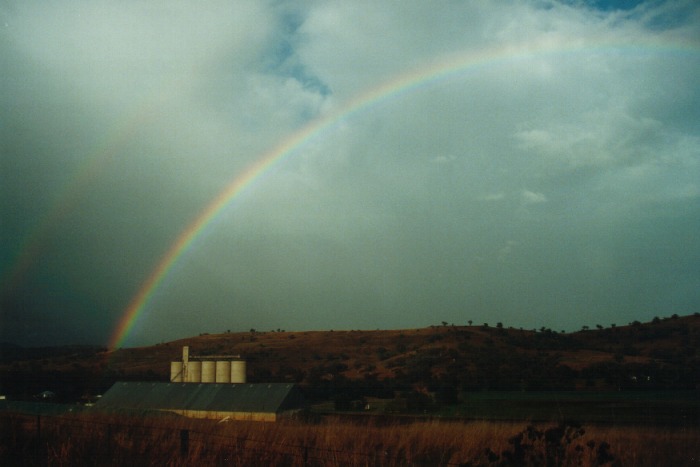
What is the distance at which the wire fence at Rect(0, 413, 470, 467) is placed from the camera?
37.2 ft

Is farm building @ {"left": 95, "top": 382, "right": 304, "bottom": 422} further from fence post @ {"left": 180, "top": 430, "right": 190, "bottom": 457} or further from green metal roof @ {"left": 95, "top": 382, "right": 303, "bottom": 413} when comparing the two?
fence post @ {"left": 180, "top": 430, "right": 190, "bottom": 457}

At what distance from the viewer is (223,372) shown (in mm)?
63531

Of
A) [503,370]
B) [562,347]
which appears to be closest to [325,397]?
[503,370]

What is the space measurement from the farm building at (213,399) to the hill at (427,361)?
52.3 ft

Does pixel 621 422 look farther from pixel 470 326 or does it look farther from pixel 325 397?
pixel 470 326

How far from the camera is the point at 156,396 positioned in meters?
51.5

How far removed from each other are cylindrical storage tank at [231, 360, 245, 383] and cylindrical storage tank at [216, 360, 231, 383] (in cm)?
44

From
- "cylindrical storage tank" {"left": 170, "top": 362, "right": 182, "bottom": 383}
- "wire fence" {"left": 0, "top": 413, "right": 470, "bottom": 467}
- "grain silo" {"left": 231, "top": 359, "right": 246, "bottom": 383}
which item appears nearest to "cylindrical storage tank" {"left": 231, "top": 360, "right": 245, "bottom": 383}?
"grain silo" {"left": 231, "top": 359, "right": 246, "bottom": 383}

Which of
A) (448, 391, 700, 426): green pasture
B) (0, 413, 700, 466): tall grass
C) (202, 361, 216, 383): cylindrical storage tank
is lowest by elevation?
(448, 391, 700, 426): green pasture

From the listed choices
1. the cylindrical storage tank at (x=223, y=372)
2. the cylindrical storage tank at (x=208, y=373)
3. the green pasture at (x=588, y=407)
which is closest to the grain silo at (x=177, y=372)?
the cylindrical storage tank at (x=208, y=373)

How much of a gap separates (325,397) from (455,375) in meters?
14.8

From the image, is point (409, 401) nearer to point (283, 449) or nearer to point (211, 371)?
point (211, 371)

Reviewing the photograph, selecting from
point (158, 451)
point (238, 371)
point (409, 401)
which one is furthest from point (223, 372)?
point (158, 451)

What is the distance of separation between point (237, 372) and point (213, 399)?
14.3 meters
